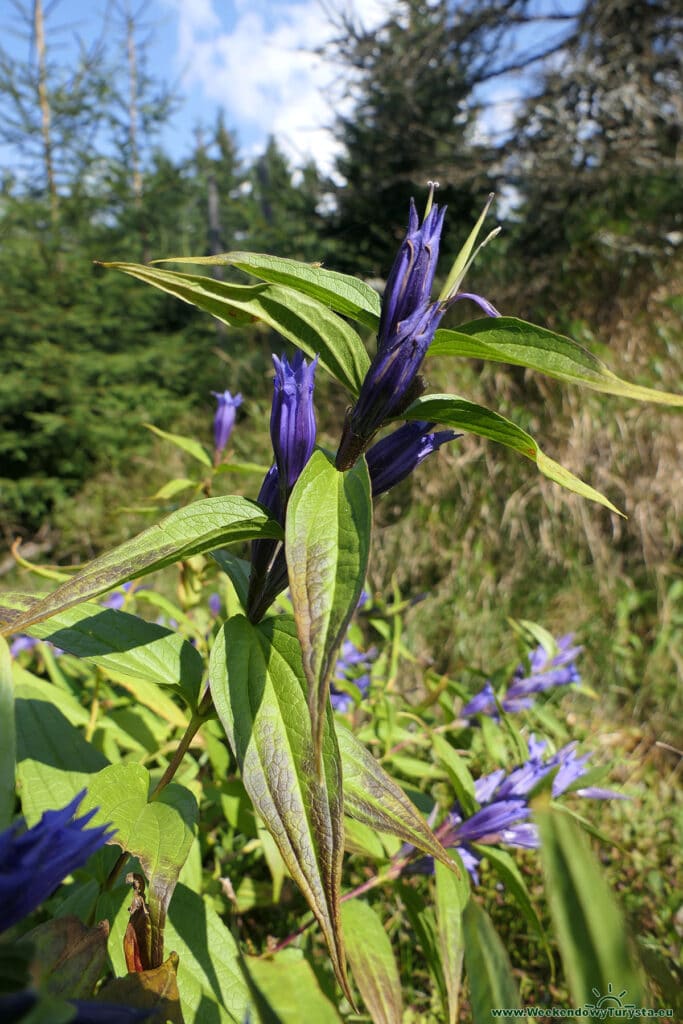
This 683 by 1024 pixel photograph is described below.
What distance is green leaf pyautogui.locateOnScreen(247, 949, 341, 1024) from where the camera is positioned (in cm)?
41

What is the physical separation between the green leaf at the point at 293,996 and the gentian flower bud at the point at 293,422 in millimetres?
467

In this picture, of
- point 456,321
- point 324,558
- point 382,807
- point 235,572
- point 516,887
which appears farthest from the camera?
point 456,321

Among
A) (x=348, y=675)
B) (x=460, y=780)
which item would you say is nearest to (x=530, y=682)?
(x=348, y=675)

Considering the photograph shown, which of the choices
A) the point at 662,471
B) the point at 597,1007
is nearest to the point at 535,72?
the point at 662,471

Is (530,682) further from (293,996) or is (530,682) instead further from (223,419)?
(293,996)

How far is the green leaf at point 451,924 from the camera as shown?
0.91 meters

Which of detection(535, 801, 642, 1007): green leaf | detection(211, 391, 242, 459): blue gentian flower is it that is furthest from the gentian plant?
detection(211, 391, 242, 459): blue gentian flower

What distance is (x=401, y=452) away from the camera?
0.76 metres

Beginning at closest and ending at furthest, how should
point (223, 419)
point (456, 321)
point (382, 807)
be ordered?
point (382, 807) < point (223, 419) < point (456, 321)

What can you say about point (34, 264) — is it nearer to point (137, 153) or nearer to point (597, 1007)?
point (137, 153)

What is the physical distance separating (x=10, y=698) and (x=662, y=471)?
4.38 meters

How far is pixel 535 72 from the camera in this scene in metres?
6.05

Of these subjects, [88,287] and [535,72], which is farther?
[88,287]

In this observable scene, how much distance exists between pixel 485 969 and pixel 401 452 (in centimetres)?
52
